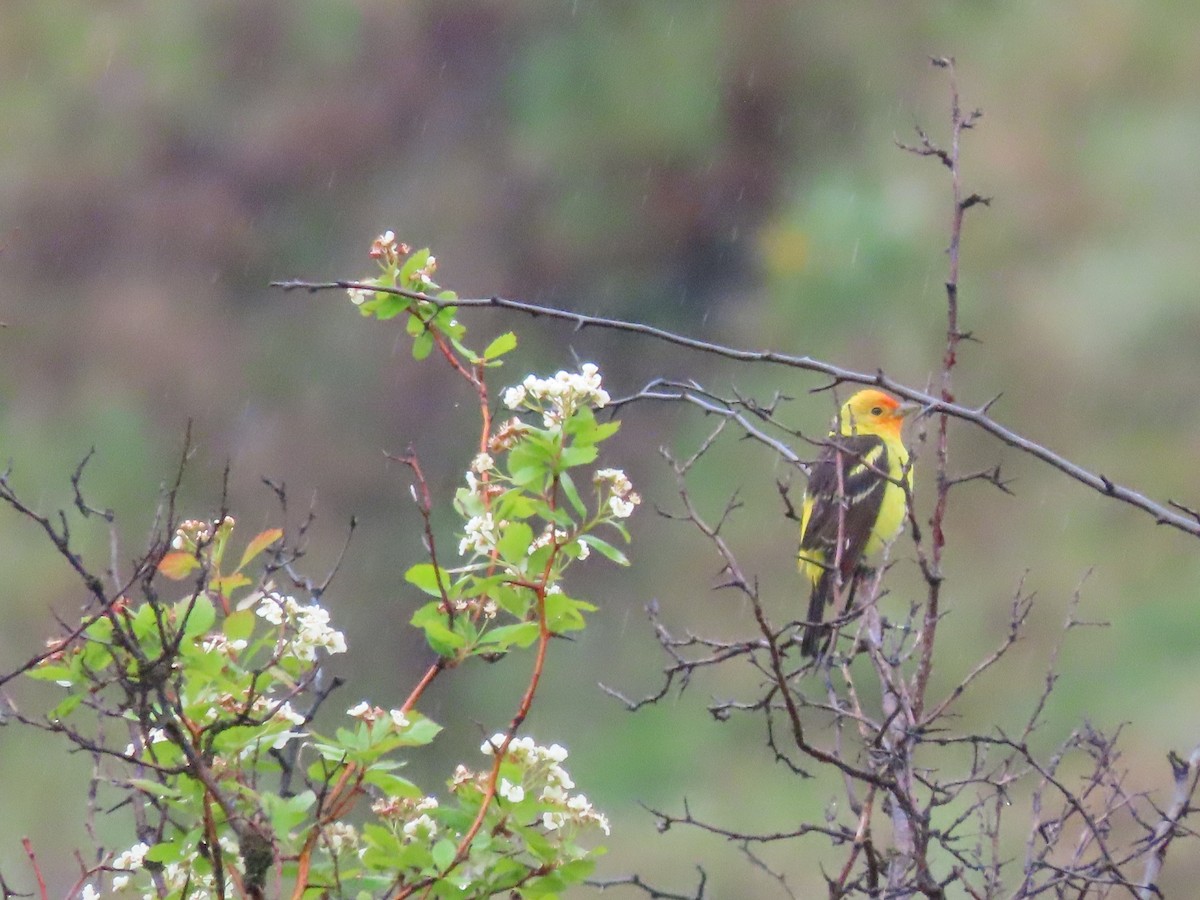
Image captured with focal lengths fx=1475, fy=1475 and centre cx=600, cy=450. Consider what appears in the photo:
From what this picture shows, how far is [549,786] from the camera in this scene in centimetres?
122

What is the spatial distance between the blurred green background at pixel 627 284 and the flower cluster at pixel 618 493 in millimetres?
5842

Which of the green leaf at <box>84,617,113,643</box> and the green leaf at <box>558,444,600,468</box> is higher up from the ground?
the green leaf at <box>558,444,600,468</box>

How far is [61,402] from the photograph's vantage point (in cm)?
943

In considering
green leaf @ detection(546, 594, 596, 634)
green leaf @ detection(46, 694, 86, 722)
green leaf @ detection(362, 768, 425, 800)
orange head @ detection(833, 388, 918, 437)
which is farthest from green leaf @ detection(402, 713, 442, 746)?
orange head @ detection(833, 388, 918, 437)

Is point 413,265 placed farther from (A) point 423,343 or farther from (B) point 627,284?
(B) point 627,284

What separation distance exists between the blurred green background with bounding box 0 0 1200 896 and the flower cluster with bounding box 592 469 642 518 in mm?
5842

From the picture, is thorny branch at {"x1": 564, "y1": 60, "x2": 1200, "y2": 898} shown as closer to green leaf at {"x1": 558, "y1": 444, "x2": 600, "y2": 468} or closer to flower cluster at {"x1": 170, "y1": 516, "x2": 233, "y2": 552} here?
green leaf at {"x1": 558, "y1": 444, "x2": 600, "y2": 468}

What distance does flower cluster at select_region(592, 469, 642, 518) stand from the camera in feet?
4.03

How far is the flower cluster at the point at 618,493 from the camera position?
48.3 inches

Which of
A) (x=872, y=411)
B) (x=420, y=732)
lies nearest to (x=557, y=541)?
(x=420, y=732)

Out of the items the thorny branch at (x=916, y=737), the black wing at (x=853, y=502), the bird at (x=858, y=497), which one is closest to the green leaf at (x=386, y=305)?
the thorny branch at (x=916, y=737)

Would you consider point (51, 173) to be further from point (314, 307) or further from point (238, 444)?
point (238, 444)

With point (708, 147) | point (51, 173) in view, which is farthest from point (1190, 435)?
point (51, 173)

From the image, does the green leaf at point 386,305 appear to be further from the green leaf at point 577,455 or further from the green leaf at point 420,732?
the green leaf at point 420,732
